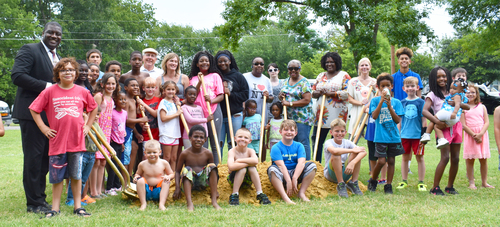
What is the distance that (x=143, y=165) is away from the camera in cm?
524

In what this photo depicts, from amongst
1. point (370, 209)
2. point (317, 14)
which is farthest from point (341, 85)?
point (317, 14)

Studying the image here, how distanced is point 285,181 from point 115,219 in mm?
2237

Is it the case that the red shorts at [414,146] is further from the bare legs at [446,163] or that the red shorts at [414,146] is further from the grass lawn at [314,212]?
the grass lawn at [314,212]

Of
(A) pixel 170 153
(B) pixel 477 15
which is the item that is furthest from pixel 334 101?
(B) pixel 477 15

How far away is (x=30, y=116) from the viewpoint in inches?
186

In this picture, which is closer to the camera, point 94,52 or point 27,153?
point 27,153

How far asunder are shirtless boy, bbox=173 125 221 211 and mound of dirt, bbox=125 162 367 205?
0.13 metres

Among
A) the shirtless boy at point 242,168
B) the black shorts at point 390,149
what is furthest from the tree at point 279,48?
the shirtless boy at point 242,168

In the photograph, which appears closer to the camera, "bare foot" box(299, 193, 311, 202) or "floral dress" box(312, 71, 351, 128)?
"bare foot" box(299, 193, 311, 202)

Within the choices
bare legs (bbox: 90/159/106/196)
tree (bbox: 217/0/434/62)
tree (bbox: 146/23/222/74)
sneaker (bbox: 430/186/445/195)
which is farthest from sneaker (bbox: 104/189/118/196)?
tree (bbox: 146/23/222/74)

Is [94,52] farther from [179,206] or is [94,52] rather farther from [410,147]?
[410,147]

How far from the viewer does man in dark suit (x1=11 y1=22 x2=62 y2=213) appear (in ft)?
15.5

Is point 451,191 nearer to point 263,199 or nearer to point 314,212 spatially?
point 314,212

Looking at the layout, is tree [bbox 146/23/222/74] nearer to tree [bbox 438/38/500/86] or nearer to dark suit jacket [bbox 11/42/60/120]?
tree [bbox 438/38/500/86]
